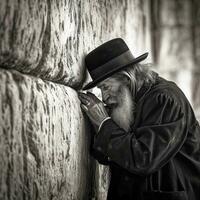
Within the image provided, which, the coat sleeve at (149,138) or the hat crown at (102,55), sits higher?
the hat crown at (102,55)

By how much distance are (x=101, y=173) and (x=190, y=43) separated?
231cm

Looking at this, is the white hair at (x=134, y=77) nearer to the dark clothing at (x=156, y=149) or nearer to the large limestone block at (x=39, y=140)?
the dark clothing at (x=156, y=149)

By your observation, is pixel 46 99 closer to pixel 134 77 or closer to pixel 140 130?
pixel 140 130

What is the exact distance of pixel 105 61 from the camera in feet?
6.73

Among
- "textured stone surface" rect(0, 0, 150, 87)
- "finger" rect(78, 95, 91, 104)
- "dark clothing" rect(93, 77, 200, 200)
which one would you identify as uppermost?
"textured stone surface" rect(0, 0, 150, 87)

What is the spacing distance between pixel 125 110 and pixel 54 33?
0.65 m

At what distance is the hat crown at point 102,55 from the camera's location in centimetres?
204

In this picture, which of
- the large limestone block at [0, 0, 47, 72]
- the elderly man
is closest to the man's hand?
the elderly man

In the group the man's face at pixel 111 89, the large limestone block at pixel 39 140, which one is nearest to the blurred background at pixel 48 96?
the large limestone block at pixel 39 140

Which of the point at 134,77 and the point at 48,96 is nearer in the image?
the point at 48,96

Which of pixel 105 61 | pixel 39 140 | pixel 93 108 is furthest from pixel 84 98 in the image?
pixel 39 140

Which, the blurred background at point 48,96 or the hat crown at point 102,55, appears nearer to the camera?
the blurred background at point 48,96

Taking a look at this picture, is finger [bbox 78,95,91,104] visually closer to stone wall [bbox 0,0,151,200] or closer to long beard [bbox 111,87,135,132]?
stone wall [bbox 0,0,151,200]

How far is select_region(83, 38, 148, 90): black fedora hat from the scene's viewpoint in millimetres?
2021
